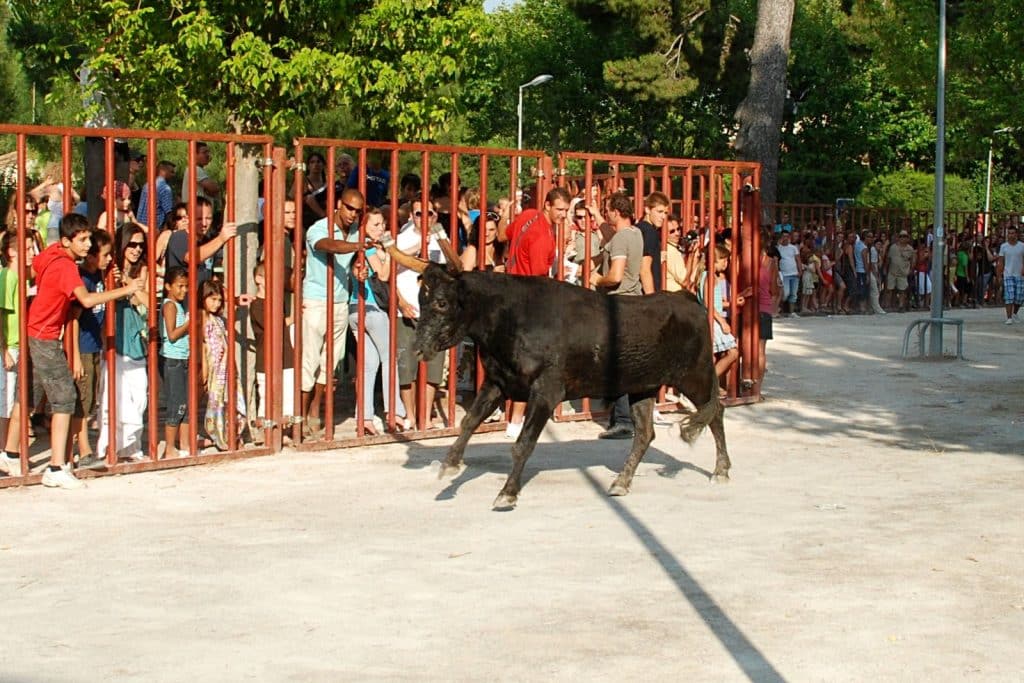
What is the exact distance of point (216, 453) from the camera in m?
11.4

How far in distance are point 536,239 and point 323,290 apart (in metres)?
1.70

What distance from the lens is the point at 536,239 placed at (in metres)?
12.4

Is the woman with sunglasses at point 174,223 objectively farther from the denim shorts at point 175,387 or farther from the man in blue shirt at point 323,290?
the man in blue shirt at point 323,290

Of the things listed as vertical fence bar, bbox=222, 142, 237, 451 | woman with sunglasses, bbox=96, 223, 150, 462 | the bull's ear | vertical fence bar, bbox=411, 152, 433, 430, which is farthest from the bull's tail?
woman with sunglasses, bbox=96, 223, 150, 462

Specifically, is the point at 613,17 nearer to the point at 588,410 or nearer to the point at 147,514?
the point at 588,410

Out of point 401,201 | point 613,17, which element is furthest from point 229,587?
point 613,17

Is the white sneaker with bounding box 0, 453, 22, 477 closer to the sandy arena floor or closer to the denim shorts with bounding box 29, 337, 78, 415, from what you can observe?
the sandy arena floor

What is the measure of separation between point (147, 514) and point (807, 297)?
2322cm

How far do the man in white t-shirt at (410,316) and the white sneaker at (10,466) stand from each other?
300cm

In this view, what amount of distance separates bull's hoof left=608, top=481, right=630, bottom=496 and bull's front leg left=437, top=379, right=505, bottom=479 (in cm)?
90

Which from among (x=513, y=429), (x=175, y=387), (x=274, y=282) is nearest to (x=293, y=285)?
(x=274, y=282)

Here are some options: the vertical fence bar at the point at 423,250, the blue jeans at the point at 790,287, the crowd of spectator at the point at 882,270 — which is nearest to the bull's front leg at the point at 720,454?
the vertical fence bar at the point at 423,250

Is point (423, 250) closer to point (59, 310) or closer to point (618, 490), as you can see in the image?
point (618, 490)

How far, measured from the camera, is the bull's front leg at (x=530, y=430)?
9.61m
